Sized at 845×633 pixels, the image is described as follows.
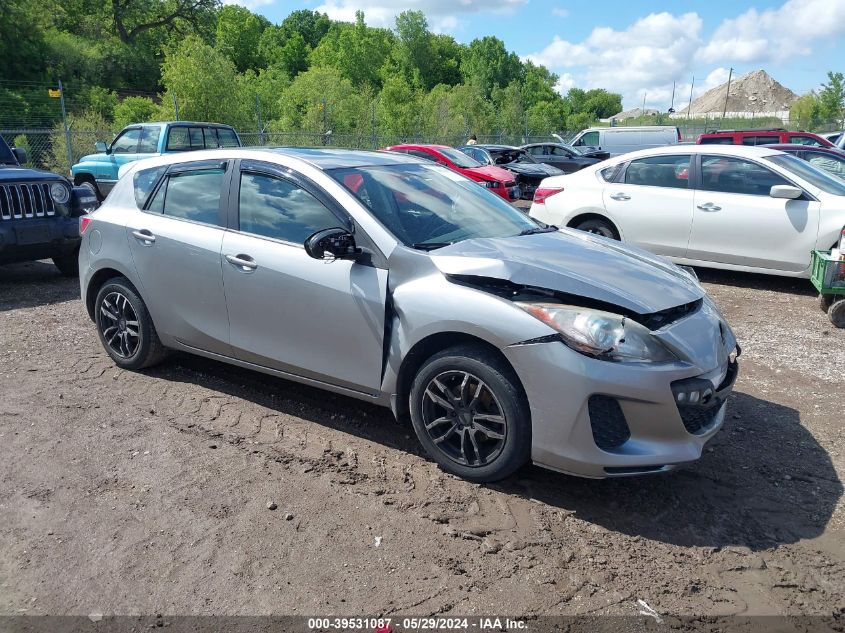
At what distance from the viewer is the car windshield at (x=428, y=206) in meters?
4.08

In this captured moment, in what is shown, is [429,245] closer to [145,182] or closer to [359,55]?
[145,182]

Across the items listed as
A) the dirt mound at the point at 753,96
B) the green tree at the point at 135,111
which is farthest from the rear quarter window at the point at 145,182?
the dirt mound at the point at 753,96

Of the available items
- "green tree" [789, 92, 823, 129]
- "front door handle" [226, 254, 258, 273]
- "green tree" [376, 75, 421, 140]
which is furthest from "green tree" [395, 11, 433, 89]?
"front door handle" [226, 254, 258, 273]

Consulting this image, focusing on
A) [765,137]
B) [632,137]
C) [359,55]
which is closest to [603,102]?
[359,55]

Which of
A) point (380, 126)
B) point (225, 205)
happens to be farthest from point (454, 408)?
point (380, 126)

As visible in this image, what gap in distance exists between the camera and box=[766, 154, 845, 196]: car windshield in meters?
7.87

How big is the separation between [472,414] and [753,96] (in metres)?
174

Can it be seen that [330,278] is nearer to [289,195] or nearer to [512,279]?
[289,195]

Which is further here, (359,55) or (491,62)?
(491,62)

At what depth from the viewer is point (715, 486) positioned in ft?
12.3

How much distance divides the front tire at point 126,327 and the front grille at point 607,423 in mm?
3322

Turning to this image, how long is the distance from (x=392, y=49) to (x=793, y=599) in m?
101

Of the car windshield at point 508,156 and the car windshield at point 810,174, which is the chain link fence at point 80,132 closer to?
the car windshield at point 508,156

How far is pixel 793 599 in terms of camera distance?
113 inches
